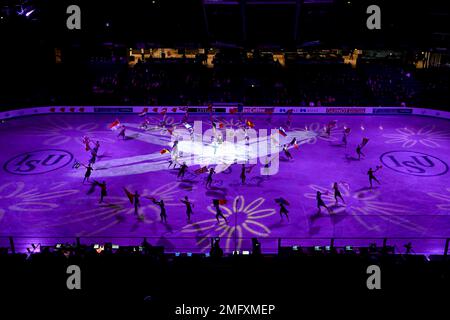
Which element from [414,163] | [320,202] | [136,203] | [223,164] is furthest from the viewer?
[414,163]

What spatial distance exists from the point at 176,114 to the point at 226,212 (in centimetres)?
2201

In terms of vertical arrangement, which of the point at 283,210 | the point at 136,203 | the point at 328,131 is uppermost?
the point at 328,131

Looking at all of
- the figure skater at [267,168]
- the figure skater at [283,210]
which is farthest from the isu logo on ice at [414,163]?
the figure skater at [283,210]

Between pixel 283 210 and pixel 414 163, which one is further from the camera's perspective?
pixel 414 163

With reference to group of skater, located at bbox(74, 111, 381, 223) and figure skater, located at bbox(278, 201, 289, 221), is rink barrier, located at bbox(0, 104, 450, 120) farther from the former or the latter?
figure skater, located at bbox(278, 201, 289, 221)

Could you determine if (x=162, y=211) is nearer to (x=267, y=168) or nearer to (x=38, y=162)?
(x=267, y=168)

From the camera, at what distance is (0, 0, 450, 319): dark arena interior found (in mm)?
11469

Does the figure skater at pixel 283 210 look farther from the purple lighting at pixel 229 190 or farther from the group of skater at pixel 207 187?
the purple lighting at pixel 229 190

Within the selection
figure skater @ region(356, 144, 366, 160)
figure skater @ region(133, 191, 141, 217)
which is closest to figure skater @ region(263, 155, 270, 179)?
figure skater @ region(356, 144, 366, 160)

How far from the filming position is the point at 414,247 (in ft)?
58.6

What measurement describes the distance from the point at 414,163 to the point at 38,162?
2598 cm

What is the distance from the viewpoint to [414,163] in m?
27.3

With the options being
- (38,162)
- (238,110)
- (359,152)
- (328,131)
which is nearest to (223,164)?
(359,152)
